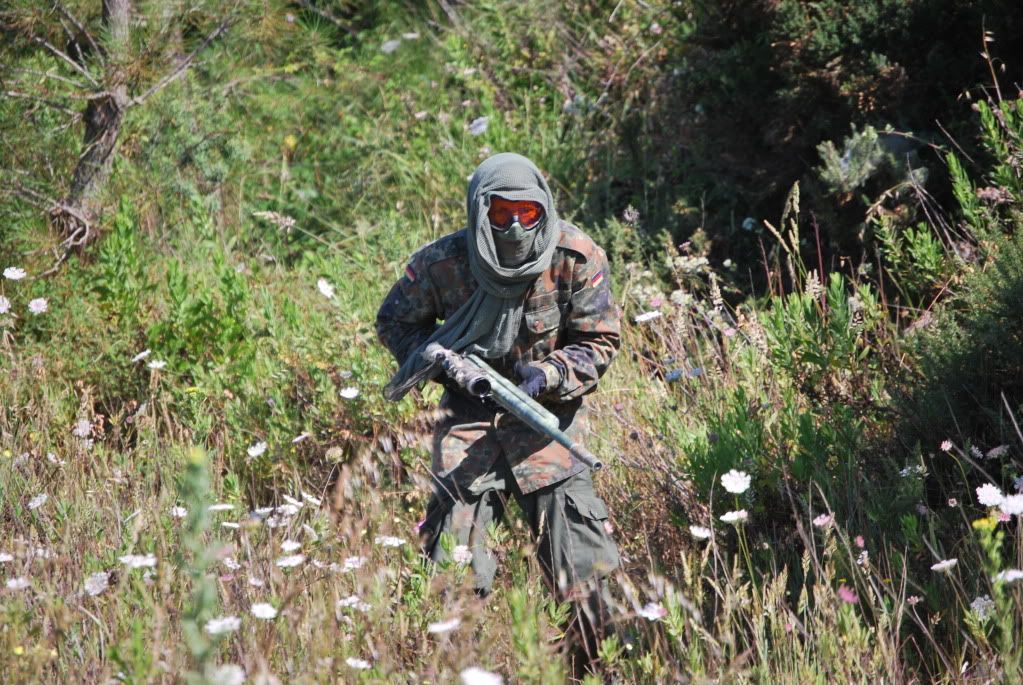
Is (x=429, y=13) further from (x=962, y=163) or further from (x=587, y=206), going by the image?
(x=962, y=163)

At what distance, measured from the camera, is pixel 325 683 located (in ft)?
8.40

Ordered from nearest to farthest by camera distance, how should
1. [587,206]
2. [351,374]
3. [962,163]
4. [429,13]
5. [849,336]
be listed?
[849,336]
[351,374]
[962,163]
[587,206]
[429,13]

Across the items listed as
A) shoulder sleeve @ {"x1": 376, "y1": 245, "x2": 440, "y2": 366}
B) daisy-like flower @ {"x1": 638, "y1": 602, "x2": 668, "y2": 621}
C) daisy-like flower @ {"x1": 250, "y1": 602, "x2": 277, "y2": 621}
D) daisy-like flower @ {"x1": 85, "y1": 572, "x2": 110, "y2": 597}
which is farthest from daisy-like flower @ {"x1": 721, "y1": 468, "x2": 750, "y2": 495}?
daisy-like flower @ {"x1": 85, "y1": 572, "x2": 110, "y2": 597}

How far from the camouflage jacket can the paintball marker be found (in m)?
0.15

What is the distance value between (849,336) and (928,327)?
0.58m

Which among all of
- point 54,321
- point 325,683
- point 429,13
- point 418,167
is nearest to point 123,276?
point 54,321

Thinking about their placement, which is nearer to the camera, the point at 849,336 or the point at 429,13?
the point at 849,336

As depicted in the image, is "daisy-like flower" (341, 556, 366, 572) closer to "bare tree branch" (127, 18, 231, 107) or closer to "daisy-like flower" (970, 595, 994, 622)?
"daisy-like flower" (970, 595, 994, 622)

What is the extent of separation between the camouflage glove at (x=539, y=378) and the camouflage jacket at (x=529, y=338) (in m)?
0.04

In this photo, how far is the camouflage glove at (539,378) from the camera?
3.20 m

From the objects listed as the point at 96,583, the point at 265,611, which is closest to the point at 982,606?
the point at 265,611

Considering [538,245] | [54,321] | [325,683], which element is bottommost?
[54,321]

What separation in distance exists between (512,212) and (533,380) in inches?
18.5

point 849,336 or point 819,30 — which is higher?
point 819,30
